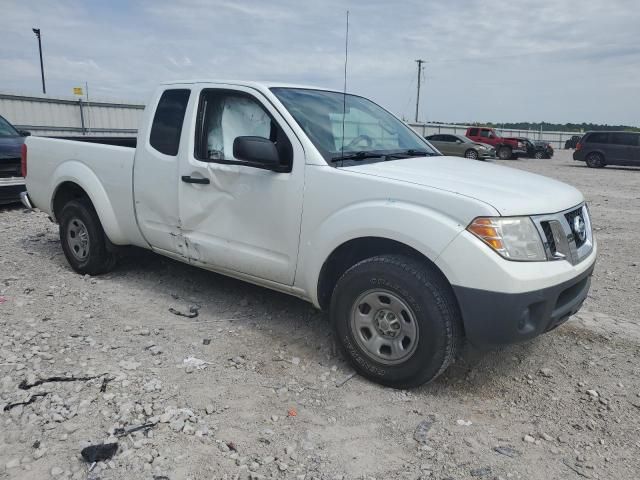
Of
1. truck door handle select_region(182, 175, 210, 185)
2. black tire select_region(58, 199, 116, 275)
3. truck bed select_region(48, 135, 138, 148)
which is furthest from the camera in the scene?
truck bed select_region(48, 135, 138, 148)

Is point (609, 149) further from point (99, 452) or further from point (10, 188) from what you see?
point (99, 452)

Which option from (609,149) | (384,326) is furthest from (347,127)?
(609,149)

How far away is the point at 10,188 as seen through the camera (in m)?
8.52

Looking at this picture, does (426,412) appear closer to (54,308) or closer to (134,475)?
(134,475)

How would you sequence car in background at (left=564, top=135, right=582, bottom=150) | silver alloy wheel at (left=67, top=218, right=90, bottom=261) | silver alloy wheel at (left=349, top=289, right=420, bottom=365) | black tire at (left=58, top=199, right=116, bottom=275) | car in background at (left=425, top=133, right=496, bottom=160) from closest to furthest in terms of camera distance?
1. silver alloy wheel at (left=349, top=289, right=420, bottom=365)
2. black tire at (left=58, top=199, right=116, bottom=275)
3. silver alloy wheel at (left=67, top=218, right=90, bottom=261)
4. car in background at (left=425, top=133, right=496, bottom=160)
5. car in background at (left=564, top=135, right=582, bottom=150)

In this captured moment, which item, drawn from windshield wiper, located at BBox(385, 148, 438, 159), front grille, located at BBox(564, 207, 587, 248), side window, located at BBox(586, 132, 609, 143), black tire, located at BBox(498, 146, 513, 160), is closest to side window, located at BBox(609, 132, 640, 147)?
side window, located at BBox(586, 132, 609, 143)

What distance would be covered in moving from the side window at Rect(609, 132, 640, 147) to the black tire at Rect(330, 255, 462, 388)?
2443 centimetres

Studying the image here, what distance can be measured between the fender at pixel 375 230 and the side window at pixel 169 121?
5.12 feet

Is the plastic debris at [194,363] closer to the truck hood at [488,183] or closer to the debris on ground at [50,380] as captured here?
the debris on ground at [50,380]

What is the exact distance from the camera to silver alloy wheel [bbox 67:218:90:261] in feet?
17.0

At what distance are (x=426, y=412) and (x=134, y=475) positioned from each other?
159cm

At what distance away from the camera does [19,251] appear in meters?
6.16

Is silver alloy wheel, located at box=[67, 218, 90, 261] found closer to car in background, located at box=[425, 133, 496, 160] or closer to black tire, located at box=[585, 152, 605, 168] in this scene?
car in background, located at box=[425, 133, 496, 160]

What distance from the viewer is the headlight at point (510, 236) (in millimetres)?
2762
